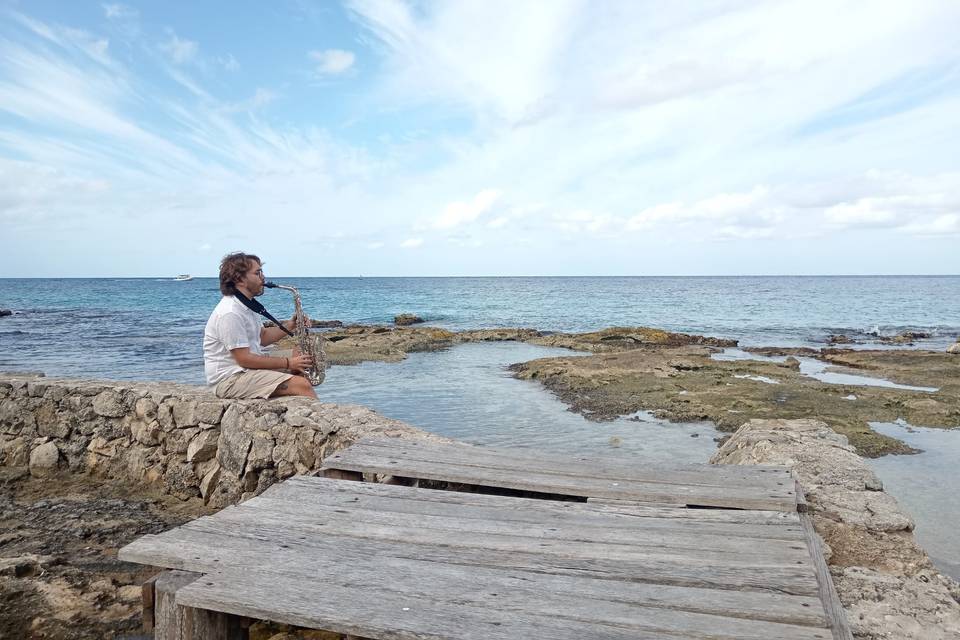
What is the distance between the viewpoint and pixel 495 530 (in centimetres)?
262

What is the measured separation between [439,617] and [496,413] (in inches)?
337

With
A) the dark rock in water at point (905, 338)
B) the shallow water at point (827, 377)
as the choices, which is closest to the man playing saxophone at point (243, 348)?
the shallow water at point (827, 377)

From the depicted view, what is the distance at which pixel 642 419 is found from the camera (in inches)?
390

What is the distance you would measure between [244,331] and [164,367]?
12625mm

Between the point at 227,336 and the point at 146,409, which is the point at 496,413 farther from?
the point at 227,336

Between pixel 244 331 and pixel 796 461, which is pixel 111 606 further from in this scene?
pixel 796 461

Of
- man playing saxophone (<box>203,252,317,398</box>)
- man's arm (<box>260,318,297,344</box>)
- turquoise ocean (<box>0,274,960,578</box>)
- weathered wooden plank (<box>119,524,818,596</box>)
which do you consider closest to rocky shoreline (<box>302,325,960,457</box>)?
turquoise ocean (<box>0,274,960,578</box>)

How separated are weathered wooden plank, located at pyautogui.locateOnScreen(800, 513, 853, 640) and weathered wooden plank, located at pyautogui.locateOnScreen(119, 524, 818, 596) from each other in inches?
3.2

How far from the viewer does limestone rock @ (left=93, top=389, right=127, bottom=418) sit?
18.6 feet

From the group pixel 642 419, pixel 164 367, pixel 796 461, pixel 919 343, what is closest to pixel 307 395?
A: pixel 796 461

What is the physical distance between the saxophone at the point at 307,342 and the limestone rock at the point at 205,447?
0.91 meters

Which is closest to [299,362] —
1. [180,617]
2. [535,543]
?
[180,617]

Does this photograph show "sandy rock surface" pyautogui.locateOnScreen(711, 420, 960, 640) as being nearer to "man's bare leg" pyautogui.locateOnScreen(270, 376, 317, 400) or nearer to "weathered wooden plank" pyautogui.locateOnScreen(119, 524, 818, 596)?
"weathered wooden plank" pyautogui.locateOnScreen(119, 524, 818, 596)

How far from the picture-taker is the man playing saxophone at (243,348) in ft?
16.4
